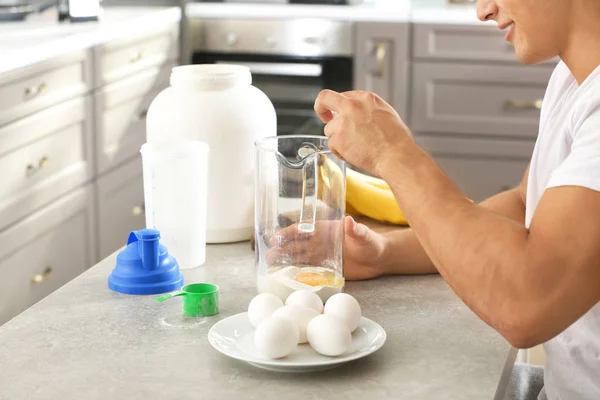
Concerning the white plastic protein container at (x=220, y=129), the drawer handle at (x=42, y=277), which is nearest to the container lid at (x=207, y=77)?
the white plastic protein container at (x=220, y=129)

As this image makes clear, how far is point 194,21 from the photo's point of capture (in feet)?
13.0

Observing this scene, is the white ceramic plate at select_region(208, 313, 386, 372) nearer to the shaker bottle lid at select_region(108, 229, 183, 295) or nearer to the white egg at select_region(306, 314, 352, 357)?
the white egg at select_region(306, 314, 352, 357)

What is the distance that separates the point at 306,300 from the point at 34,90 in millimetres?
Answer: 1869

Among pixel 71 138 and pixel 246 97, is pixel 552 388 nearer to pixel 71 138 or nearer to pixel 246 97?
pixel 246 97

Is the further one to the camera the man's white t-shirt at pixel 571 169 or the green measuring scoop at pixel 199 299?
the green measuring scoop at pixel 199 299

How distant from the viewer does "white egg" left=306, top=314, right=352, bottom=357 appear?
3.52ft

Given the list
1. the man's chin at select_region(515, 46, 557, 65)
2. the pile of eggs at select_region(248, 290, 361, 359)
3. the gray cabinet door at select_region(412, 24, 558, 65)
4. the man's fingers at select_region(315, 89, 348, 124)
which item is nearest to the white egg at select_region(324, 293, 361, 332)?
the pile of eggs at select_region(248, 290, 361, 359)

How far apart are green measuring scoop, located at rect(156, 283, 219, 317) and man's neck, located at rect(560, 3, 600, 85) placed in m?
0.54

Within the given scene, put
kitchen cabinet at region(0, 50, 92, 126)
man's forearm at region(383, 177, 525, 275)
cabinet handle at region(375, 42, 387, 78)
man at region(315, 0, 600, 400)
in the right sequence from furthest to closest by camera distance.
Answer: cabinet handle at region(375, 42, 387, 78), kitchen cabinet at region(0, 50, 92, 126), man's forearm at region(383, 177, 525, 275), man at region(315, 0, 600, 400)

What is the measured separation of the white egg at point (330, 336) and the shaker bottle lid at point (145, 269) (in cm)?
33

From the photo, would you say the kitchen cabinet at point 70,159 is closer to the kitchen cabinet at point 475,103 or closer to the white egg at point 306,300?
the kitchen cabinet at point 475,103

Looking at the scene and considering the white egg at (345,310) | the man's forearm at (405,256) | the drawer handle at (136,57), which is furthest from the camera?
the drawer handle at (136,57)

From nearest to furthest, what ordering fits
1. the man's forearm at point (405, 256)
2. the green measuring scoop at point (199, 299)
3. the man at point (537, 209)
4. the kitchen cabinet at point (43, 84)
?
the man at point (537, 209), the green measuring scoop at point (199, 299), the man's forearm at point (405, 256), the kitchen cabinet at point (43, 84)

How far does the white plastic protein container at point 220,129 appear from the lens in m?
1.58
